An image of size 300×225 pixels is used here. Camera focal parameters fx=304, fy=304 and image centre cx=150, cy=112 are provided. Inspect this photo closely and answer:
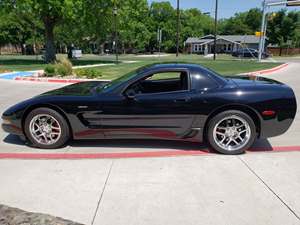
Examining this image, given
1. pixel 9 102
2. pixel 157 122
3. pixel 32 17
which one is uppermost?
pixel 32 17

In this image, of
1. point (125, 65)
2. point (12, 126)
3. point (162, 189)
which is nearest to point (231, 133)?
point (162, 189)

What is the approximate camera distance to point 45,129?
486 centimetres

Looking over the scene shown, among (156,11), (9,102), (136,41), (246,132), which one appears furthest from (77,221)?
(156,11)

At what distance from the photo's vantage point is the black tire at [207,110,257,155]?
14.9 ft

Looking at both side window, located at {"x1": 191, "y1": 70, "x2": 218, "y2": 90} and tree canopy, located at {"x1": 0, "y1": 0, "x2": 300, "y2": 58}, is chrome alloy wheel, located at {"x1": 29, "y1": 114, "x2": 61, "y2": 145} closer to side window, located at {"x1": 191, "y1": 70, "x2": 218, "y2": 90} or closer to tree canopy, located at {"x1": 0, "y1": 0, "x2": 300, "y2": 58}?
side window, located at {"x1": 191, "y1": 70, "x2": 218, "y2": 90}

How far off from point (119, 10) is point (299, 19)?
5492 centimetres

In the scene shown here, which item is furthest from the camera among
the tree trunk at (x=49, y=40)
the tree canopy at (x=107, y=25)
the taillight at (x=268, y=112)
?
the tree trunk at (x=49, y=40)

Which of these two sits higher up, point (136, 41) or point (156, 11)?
point (156, 11)

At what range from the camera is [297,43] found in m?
69.1

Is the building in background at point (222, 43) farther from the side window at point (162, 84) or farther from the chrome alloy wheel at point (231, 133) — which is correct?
the chrome alloy wheel at point (231, 133)

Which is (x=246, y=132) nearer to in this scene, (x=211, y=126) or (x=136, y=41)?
(x=211, y=126)

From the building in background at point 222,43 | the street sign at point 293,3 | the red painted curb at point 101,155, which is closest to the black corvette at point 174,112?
the red painted curb at point 101,155

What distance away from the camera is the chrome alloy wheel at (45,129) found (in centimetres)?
479

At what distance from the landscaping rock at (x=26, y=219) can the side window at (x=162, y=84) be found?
2303mm
